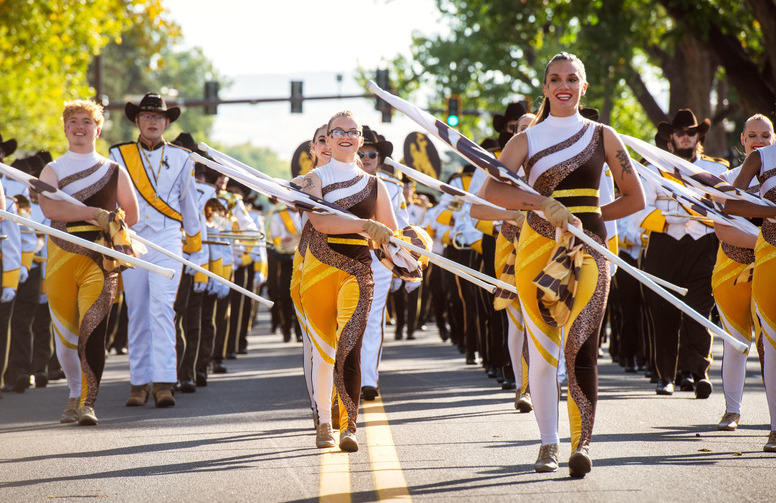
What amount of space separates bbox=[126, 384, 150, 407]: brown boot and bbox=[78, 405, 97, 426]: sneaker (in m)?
1.42

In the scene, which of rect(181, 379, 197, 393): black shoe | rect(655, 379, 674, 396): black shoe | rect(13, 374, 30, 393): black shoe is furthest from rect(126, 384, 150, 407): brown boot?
rect(655, 379, 674, 396): black shoe

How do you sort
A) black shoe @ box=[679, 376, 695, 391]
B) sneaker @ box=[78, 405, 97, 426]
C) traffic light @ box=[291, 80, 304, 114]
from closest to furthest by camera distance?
sneaker @ box=[78, 405, 97, 426], black shoe @ box=[679, 376, 695, 391], traffic light @ box=[291, 80, 304, 114]

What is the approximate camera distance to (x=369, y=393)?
11.3m

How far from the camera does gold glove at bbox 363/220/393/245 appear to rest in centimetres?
795

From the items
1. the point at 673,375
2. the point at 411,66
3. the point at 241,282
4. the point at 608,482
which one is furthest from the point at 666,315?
the point at 411,66

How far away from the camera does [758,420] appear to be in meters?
9.98

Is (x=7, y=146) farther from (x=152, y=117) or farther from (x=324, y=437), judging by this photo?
(x=324, y=437)

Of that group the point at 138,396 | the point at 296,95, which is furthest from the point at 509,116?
the point at 296,95

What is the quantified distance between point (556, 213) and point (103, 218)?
3.91 m

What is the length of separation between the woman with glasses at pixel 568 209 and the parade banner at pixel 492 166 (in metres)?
0.09

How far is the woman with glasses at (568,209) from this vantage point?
7.09 m

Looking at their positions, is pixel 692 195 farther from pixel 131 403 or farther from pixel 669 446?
pixel 131 403

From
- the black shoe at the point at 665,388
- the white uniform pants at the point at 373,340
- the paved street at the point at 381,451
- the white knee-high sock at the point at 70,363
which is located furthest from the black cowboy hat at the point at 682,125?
the white knee-high sock at the point at 70,363

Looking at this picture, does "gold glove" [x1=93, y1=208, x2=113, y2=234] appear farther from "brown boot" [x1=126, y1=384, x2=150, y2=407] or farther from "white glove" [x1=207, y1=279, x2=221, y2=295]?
"white glove" [x1=207, y1=279, x2=221, y2=295]
